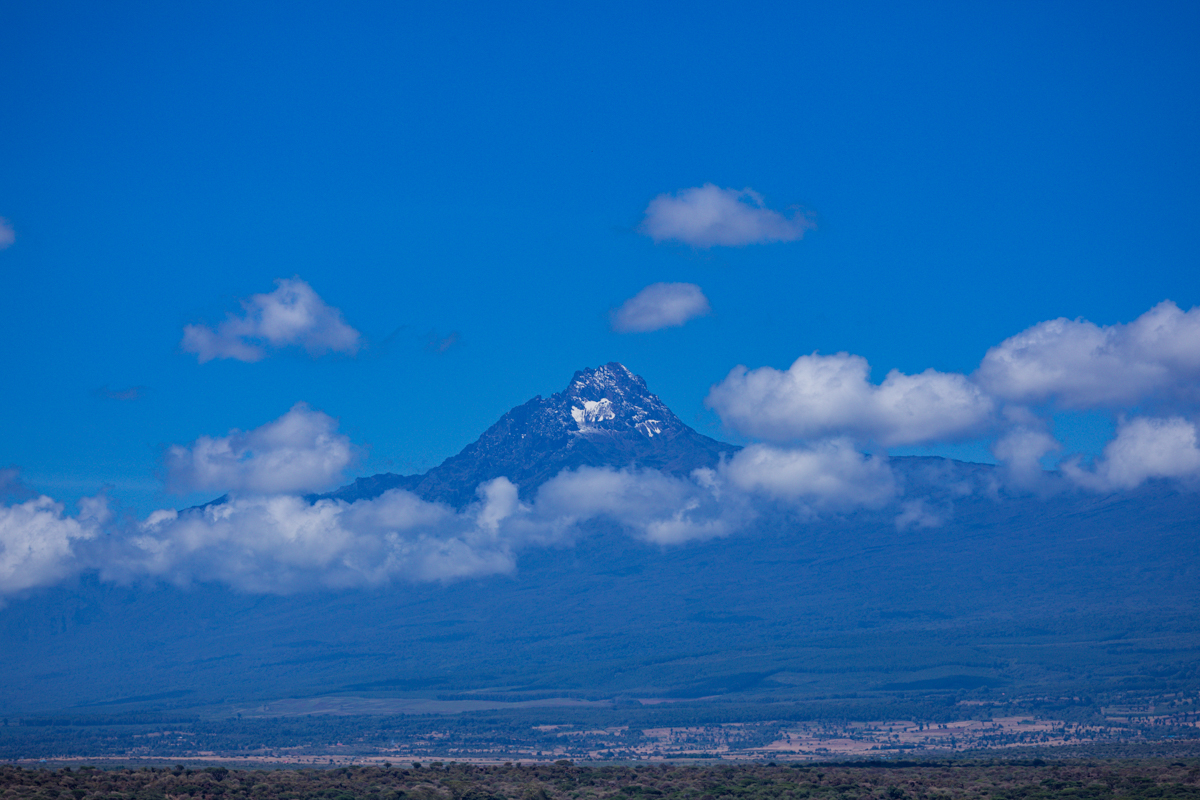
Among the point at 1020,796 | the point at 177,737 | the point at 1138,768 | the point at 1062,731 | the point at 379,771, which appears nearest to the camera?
the point at 1020,796

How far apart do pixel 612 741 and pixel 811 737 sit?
91.2 feet

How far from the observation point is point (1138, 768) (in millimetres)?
63750

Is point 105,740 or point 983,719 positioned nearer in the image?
point 105,740

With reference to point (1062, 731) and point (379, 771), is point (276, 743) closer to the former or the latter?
point (1062, 731)

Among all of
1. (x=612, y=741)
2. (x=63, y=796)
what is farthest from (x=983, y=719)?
(x=63, y=796)

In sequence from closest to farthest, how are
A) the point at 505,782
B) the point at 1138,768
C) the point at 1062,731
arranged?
1. the point at 505,782
2. the point at 1138,768
3. the point at 1062,731

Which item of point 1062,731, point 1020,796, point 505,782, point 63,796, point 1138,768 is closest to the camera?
point 63,796

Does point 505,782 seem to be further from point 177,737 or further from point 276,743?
point 177,737

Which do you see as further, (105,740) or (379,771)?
(105,740)

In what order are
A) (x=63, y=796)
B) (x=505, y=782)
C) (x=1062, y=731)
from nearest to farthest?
(x=63, y=796)
(x=505, y=782)
(x=1062, y=731)

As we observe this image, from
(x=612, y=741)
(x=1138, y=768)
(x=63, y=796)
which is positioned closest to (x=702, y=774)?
(x=1138, y=768)

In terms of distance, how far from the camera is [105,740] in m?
170

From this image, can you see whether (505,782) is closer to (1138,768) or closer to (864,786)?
(864,786)

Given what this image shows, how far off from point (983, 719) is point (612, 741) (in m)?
59.2
